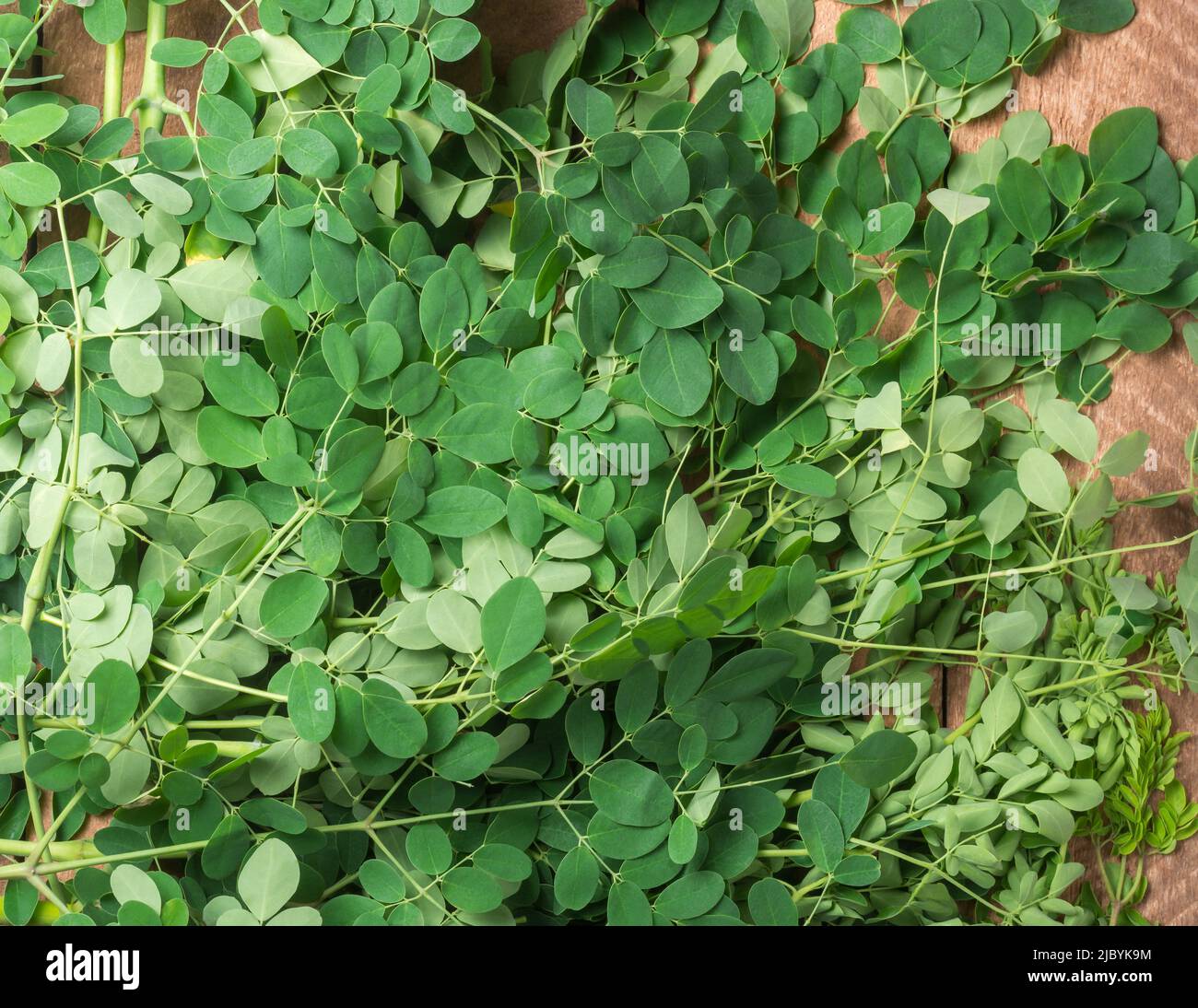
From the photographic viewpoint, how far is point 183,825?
0.73m

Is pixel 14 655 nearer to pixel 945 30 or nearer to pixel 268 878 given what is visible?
pixel 268 878

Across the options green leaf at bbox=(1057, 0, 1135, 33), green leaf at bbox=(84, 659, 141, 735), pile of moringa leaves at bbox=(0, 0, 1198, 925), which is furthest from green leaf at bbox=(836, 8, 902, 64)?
green leaf at bbox=(84, 659, 141, 735)

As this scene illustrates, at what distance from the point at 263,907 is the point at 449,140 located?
0.59 metres

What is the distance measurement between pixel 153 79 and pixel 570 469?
0.45 m

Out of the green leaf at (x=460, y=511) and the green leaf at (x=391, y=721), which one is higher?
the green leaf at (x=460, y=511)

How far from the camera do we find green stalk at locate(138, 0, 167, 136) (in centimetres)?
77

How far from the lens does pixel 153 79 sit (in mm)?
771

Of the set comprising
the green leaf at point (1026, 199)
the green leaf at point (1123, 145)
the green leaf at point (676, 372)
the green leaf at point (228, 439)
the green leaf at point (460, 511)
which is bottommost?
the green leaf at point (460, 511)

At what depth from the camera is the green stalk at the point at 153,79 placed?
0.77 metres

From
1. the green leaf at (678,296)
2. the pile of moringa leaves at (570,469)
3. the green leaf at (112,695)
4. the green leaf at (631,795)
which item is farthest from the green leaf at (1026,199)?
the green leaf at (112,695)

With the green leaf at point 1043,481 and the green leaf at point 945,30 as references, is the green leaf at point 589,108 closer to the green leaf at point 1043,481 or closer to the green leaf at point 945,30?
the green leaf at point 945,30
